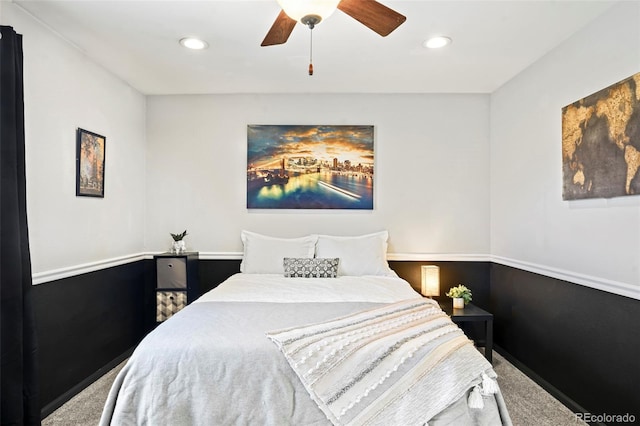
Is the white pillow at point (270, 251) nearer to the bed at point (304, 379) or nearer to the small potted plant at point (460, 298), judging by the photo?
the small potted plant at point (460, 298)

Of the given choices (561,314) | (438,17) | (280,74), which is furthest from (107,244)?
(561,314)

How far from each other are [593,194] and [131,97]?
4013 mm

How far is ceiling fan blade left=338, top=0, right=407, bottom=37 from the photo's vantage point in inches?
66.1

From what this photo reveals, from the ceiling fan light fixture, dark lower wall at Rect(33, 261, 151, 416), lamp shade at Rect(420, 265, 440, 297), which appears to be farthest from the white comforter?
the ceiling fan light fixture

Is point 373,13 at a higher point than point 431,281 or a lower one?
higher

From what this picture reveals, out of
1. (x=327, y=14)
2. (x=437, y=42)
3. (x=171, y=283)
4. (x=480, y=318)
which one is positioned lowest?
(x=480, y=318)

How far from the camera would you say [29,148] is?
2.36m

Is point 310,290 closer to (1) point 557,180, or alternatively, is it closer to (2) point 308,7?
(2) point 308,7

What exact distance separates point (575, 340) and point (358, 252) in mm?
1766

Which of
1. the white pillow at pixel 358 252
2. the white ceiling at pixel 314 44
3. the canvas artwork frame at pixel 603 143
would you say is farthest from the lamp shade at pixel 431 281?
the white ceiling at pixel 314 44

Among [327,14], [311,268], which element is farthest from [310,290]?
[327,14]

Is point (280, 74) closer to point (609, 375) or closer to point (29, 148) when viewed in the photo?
point (29, 148)

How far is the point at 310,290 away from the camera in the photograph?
2773 millimetres

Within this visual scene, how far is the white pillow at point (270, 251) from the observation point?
347cm
